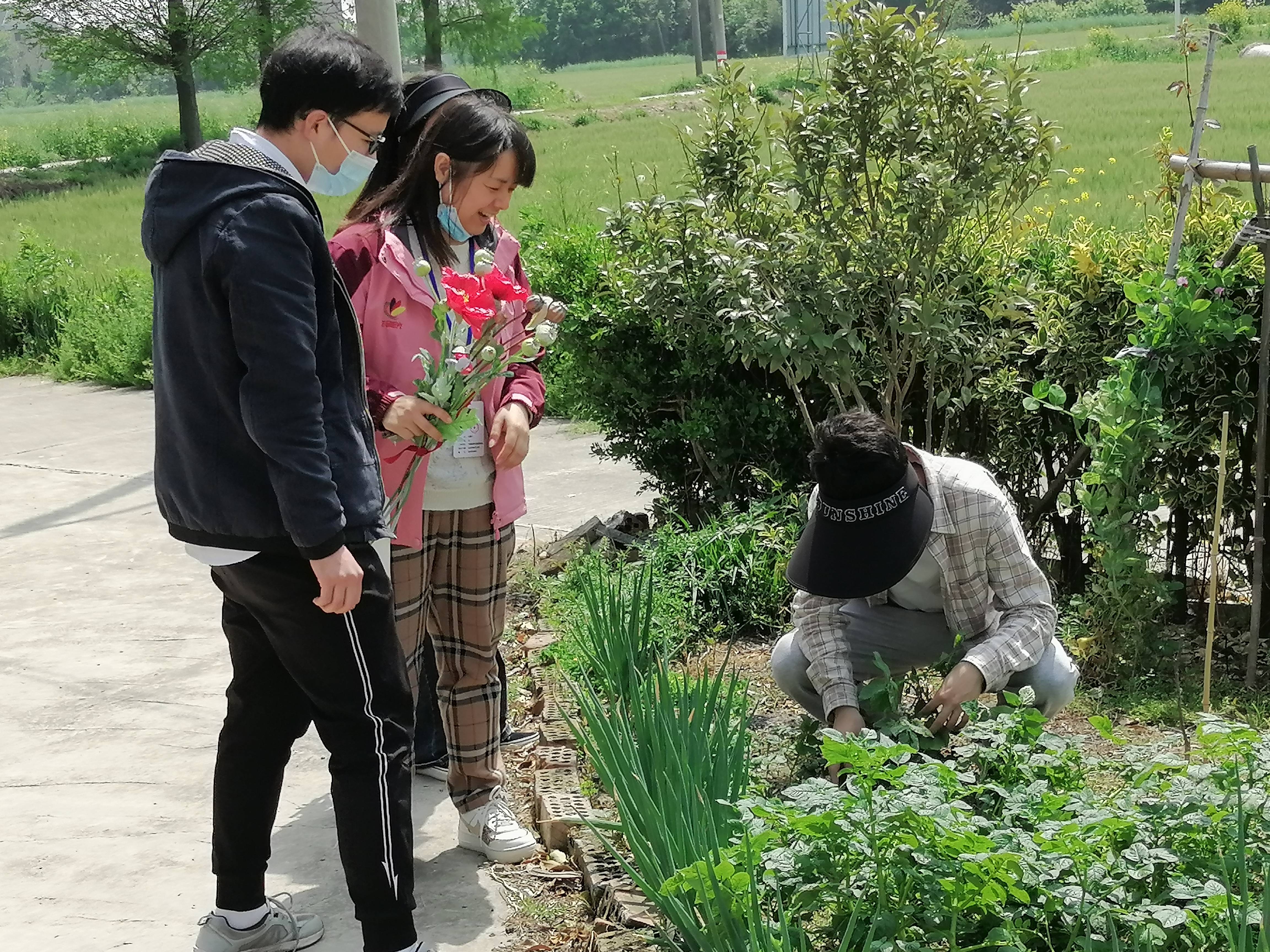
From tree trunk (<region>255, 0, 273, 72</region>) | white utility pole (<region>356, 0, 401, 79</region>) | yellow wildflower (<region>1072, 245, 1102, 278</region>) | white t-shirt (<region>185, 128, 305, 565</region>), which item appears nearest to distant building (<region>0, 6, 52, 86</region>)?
tree trunk (<region>255, 0, 273, 72</region>)

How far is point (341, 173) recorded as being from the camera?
8.19ft

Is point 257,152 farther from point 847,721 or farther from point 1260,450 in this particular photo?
point 1260,450

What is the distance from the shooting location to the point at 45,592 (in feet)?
17.2

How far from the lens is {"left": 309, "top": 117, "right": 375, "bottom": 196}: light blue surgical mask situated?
2.43 metres

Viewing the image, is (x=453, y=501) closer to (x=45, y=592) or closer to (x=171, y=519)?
(x=171, y=519)

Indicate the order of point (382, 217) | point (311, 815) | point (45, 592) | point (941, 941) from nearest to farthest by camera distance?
point (941, 941) < point (382, 217) < point (311, 815) < point (45, 592)

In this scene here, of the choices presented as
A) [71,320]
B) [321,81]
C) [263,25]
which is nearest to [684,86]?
[263,25]

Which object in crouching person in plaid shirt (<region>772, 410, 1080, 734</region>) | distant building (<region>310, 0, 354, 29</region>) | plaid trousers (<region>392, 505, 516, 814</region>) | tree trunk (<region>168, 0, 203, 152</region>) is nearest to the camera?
crouching person in plaid shirt (<region>772, 410, 1080, 734</region>)

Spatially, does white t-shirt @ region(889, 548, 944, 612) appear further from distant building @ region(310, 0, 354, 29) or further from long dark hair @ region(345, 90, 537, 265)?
distant building @ region(310, 0, 354, 29)

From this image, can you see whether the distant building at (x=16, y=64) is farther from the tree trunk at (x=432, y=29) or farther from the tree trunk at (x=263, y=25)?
the tree trunk at (x=263, y=25)

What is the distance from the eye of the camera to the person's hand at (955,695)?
9.09ft

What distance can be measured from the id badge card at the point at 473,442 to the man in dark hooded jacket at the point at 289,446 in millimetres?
435

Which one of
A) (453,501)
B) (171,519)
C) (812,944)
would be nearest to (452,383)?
(453,501)

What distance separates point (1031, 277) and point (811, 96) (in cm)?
Answer: 87
